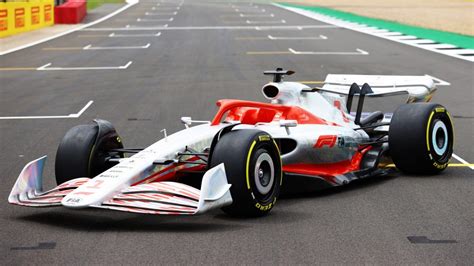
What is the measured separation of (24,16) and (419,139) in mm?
32090

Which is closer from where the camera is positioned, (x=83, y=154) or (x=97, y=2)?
(x=83, y=154)

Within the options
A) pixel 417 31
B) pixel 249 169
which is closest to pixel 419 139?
pixel 249 169

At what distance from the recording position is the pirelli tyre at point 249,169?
8453mm

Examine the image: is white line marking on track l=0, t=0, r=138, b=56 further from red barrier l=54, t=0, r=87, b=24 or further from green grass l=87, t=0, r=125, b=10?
green grass l=87, t=0, r=125, b=10

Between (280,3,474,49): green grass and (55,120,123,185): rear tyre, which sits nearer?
(55,120,123,185): rear tyre

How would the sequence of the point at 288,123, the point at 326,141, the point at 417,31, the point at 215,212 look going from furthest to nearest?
the point at 417,31, the point at 326,141, the point at 288,123, the point at 215,212

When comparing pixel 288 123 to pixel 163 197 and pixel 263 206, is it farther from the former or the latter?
pixel 163 197

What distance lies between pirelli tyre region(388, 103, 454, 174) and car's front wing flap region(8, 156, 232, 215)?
110 inches

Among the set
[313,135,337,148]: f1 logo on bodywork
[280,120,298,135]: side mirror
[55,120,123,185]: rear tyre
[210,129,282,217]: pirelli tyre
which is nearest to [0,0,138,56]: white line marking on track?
[55,120,123,185]: rear tyre

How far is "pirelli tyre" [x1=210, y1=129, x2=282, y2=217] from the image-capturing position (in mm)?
8453

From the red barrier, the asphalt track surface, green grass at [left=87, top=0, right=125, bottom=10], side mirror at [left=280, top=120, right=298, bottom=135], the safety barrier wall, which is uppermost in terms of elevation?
side mirror at [left=280, top=120, right=298, bottom=135]

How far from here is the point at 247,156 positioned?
8492mm

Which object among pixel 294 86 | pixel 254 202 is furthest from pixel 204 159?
pixel 294 86

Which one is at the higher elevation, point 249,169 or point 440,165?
point 249,169
